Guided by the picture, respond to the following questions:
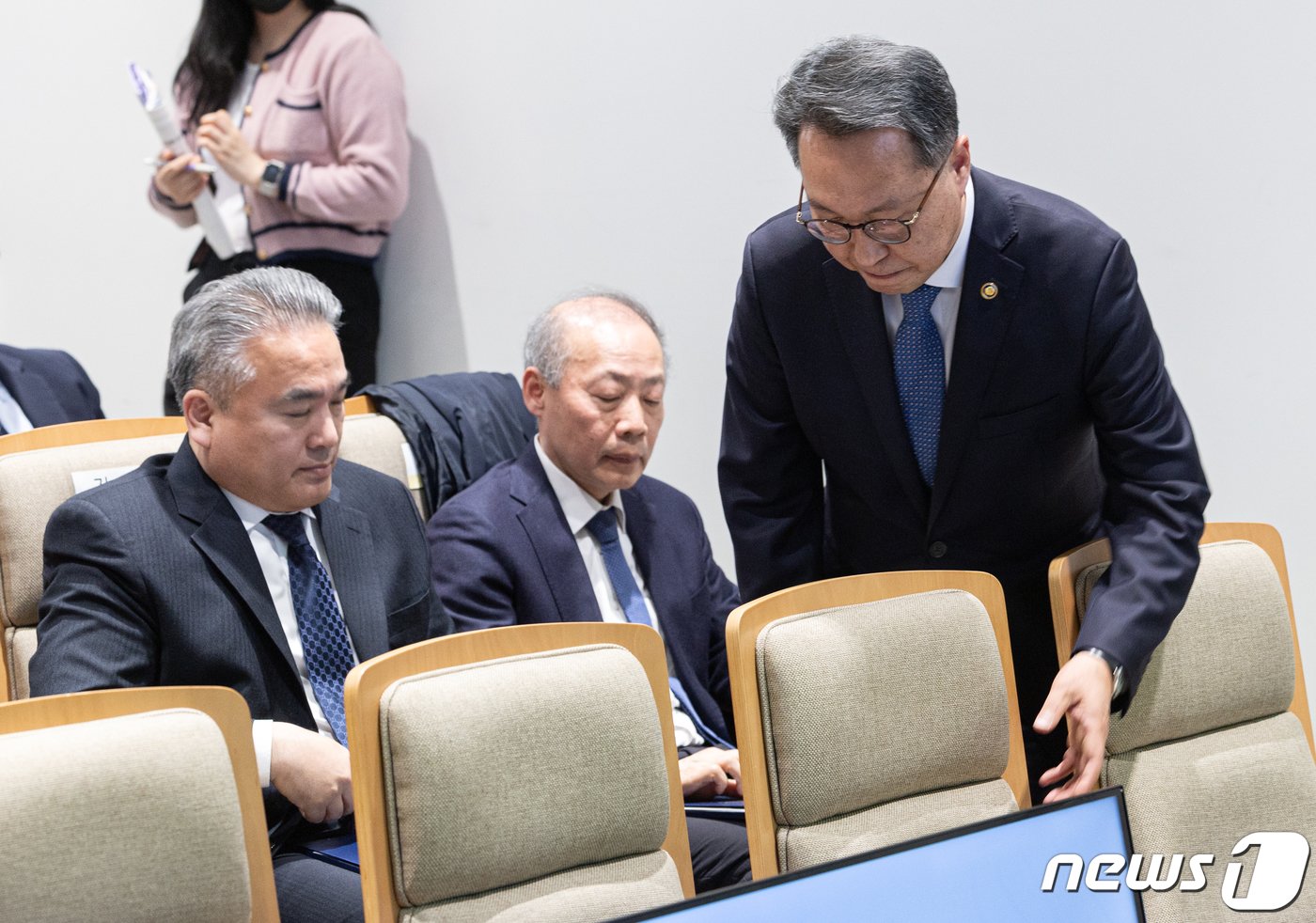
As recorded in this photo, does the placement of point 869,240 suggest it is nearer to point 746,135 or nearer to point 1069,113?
point 1069,113

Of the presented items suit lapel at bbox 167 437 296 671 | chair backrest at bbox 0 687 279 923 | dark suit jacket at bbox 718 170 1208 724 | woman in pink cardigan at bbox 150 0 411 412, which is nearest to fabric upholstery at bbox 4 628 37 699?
suit lapel at bbox 167 437 296 671

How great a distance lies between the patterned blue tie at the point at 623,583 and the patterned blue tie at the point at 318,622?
20.9 inches

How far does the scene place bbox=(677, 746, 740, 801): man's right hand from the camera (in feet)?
7.18

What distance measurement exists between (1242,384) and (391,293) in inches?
95.9

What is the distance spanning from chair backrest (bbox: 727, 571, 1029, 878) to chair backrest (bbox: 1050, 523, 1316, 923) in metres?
0.17

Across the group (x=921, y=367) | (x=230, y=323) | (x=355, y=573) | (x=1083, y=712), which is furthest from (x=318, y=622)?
(x=1083, y=712)

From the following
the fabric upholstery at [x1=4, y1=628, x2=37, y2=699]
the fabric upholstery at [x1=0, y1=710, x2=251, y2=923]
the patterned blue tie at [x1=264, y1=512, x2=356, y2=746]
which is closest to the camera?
the fabric upholstery at [x1=0, y1=710, x2=251, y2=923]

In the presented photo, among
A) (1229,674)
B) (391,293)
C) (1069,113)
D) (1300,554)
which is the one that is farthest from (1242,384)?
(391,293)

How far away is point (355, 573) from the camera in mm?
2070

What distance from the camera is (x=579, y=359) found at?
2477 mm

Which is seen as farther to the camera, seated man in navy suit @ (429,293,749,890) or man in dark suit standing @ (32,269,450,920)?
seated man in navy suit @ (429,293,749,890)

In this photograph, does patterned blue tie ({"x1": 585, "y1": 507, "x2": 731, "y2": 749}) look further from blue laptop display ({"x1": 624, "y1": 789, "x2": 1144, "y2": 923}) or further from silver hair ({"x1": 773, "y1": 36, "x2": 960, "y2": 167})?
blue laptop display ({"x1": 624, "y1": 789, "x2": 1144, "y2": 923})

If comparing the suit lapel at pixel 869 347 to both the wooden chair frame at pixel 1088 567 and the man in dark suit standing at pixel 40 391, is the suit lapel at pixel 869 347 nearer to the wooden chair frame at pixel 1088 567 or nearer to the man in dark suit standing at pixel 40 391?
the wooden chair frame at pixel 1088 567

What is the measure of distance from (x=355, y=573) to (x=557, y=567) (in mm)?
376
